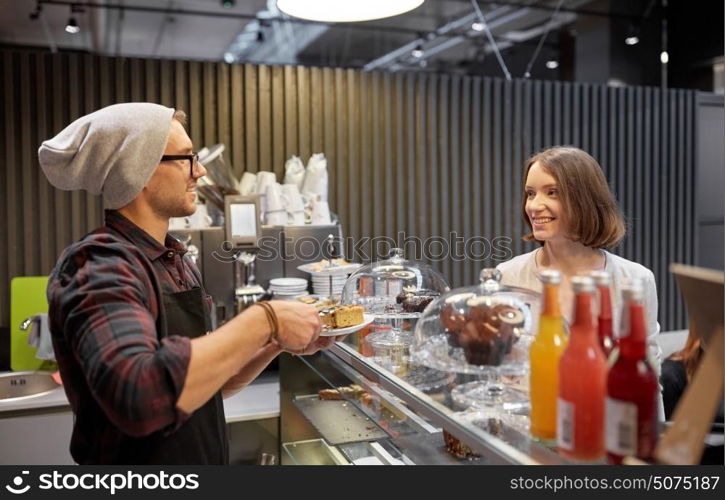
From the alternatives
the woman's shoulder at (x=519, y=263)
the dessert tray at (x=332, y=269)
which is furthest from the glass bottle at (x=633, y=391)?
the dessert tray at (x=332, y=269)

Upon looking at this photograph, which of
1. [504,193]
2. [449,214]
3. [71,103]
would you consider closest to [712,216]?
[504,193]

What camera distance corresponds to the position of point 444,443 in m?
1.51

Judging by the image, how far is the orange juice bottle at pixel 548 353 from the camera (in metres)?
1.04

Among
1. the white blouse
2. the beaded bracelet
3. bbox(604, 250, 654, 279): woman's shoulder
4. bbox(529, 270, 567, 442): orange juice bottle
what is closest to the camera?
bbox(529, 270, 567, 442): orange juice bottle

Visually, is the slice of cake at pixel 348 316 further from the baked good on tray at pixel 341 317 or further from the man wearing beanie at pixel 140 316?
the man wearing beanie at pixel 140 316

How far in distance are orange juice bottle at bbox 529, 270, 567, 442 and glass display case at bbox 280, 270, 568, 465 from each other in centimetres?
7

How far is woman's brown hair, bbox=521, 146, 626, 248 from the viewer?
83.6 inches

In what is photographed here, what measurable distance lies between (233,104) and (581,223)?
9.98 ft

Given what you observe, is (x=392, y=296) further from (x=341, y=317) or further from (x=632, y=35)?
(x=632, y=35)

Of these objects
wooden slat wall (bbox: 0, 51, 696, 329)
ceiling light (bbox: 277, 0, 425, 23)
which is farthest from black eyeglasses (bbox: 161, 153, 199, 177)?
wooden slat wall (bbox: 0, 51, 696, 329)

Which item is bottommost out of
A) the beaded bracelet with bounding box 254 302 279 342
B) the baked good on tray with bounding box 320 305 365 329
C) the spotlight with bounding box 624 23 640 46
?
the baked good on tray with bounding box 320 305 365 329

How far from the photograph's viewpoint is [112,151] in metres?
1.33

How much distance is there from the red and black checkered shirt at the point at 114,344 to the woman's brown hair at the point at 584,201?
1333 mm

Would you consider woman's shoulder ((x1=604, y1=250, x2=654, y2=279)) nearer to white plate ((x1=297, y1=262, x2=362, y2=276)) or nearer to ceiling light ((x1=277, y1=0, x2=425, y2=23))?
ceiling light ((x1=277, y1=0, x2=425, y2=23))
